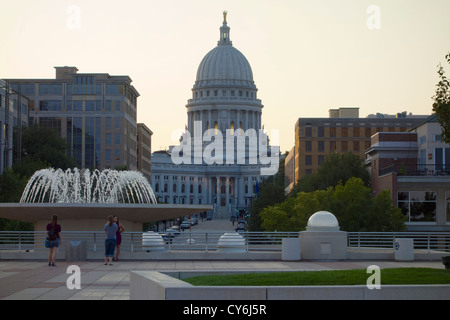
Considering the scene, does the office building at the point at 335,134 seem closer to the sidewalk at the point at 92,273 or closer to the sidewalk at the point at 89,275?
the sidewalk at the point at 92,273

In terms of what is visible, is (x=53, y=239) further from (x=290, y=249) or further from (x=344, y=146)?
(x=344, y=146)

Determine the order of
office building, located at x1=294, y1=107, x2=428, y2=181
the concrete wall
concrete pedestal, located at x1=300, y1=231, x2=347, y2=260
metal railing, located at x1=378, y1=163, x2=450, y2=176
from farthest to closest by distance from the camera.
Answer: office building, located at x1=294, y1=107, x2=428, y2=181 → metal railing, located at x1=378, y1=163, x2=450, y2=176 → concrete pedestal, located at x1=300, y1=231, x2=347, y2=260 → the concrete wall

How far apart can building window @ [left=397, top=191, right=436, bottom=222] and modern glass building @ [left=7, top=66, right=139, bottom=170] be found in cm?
6944

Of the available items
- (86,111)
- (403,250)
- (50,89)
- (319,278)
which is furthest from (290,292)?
(50,89)

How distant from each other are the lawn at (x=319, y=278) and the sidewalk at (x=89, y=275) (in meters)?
3.03

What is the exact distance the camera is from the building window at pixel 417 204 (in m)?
72.4

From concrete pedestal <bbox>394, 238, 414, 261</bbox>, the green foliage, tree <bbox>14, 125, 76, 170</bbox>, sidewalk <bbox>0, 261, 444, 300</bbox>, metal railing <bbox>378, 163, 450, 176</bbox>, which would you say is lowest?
sidewalk <bbox>0, 261, 444, 300</bbox>

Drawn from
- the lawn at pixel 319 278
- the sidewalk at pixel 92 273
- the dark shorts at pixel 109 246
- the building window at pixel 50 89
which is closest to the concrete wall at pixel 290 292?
the lawn at pixel 319 278

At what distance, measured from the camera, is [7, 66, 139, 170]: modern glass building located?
445 ft

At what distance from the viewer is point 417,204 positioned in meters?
72.8

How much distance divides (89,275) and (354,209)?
131ft

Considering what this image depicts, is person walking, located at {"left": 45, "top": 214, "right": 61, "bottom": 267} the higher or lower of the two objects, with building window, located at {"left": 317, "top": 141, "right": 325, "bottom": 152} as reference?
lower

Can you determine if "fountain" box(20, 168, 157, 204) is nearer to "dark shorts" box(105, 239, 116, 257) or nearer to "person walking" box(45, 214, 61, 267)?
"dark shorts" box(105, 239, 116, 257)

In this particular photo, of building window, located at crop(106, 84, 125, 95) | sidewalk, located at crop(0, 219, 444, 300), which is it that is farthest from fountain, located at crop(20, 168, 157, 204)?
building window, located at crop(106, 84, 125, 95)
